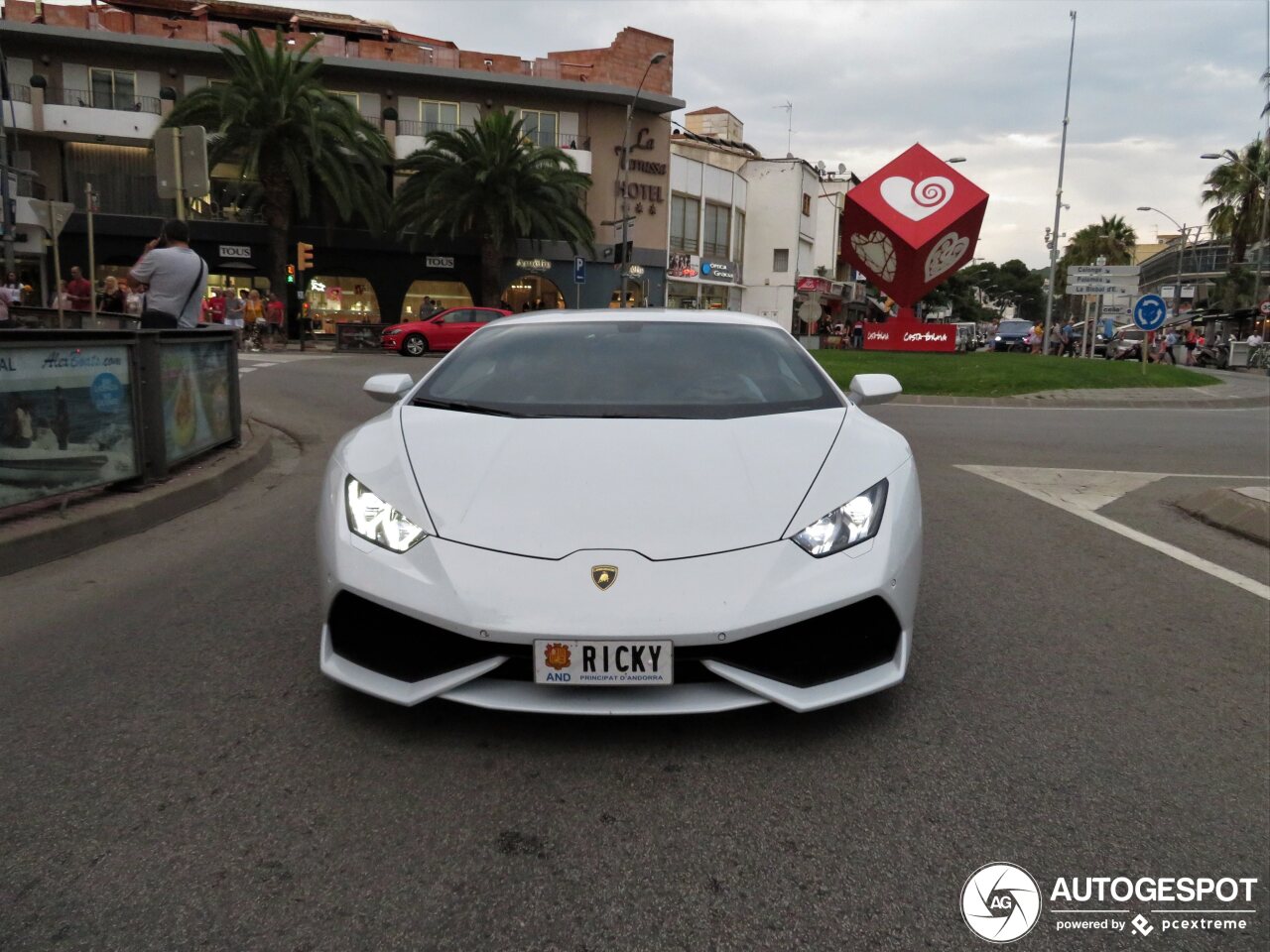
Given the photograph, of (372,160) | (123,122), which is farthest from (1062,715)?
(123,122)

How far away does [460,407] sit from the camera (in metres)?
3.49

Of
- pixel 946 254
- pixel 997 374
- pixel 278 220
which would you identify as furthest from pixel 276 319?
pixel 997 374

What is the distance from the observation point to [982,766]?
2.61 m

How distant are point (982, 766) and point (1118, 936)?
0.69 metres

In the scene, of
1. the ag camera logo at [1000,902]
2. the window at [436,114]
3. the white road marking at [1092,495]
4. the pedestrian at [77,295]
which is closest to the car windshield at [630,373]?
the ag camera logo at [1000,902]

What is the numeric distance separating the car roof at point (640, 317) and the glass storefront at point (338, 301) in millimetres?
38230

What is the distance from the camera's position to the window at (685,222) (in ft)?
158

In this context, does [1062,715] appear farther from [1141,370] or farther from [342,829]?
[1141,370]

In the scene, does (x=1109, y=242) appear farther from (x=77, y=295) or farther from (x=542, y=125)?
(x=77, y=295)

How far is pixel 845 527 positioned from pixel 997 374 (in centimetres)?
1738

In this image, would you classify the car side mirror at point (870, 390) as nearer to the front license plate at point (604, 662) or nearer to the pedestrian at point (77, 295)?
the front license plate at point (604, 662)

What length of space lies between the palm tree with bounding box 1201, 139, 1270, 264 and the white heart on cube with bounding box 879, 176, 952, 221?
29.6 metres

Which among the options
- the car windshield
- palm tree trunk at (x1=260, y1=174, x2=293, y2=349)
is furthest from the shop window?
the car windshield

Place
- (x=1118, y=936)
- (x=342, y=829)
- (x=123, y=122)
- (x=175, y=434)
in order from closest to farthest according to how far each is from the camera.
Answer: (x=1118, y=936) < (x=342, y=829) < (x=175, y=434) < (x=123, y=122)
